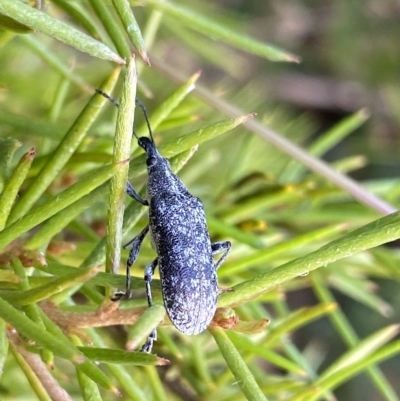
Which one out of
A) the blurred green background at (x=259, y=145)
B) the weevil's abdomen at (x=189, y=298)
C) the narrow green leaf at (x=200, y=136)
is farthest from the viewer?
the blurred green background at (x=259, y=145)

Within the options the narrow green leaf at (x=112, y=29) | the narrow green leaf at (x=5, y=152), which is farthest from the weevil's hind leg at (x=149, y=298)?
the narrow green leaf at (x=112, y=29)

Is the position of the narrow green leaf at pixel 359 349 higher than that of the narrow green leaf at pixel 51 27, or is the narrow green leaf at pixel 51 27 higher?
the narrow green leaf at pixel 51 27

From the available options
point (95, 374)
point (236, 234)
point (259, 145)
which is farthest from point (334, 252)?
point (259, 145)

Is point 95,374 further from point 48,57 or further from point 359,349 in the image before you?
point 359,349

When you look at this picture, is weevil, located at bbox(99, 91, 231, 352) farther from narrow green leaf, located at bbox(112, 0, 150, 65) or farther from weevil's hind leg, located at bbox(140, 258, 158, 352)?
narrow green leaf, located at bbox(112, 0, 150, 65)

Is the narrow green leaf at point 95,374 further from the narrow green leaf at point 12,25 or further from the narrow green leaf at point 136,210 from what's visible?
the narrow green leaf at point 12,25

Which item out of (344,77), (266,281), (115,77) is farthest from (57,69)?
(344,77)
